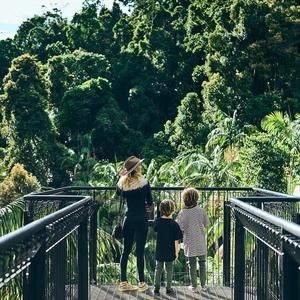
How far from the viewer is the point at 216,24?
3419 centimetres

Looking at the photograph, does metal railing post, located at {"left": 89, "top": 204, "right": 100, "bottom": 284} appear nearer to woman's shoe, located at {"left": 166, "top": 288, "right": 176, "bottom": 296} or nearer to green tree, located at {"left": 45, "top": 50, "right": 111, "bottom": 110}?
woman's shoe, located at {"left": 166, "top": 288, "right": 176, "bottom": 296}

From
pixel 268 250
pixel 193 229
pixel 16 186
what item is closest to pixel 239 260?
pixel 268 250

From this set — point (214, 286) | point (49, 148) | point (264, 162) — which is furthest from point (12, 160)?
point (214, 286)

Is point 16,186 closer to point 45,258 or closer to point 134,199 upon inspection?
point 134,199

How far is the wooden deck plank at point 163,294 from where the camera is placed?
739 centimetres

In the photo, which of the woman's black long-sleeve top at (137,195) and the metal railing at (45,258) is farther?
the woman's black long-sleeve top at (137,195)

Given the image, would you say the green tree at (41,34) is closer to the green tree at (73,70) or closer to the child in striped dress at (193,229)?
the green tree at (73,70)

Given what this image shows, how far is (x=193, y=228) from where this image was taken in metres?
7.60

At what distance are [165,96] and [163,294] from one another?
34419 mm

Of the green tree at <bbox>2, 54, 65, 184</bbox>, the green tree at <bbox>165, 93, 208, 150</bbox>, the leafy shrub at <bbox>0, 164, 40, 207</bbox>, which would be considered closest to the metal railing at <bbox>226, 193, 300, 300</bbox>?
the leafy shrub at <bbox>0, 164, 40, 207</bbox>

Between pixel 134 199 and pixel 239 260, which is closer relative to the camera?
pixel 239 260

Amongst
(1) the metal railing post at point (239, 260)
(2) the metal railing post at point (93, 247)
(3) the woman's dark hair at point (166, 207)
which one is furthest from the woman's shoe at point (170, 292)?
(1) the metal railing post at point (239, 260)

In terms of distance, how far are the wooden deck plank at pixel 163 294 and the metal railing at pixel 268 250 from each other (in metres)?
1.31

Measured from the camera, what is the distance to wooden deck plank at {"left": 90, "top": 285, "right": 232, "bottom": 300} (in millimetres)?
7391
